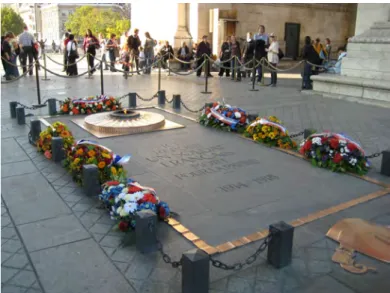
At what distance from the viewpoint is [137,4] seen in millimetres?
24031

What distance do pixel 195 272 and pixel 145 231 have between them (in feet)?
2.62

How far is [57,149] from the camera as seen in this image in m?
5.88

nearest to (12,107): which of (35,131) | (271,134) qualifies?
(35,131)

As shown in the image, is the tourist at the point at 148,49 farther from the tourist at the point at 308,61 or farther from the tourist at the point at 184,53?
the tourist at the point at 308,61

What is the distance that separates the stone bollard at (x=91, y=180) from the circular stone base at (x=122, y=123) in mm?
2750

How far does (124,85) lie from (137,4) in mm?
11310

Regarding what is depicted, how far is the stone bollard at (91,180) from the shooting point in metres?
4.71

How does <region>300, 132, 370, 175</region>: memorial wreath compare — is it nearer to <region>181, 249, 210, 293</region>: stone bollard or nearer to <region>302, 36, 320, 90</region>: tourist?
<region>181, 249, 210, 293</region>: stone bollard

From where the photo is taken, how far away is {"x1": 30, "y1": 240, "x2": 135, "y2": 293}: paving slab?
124 inches

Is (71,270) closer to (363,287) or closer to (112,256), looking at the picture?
(112,256)

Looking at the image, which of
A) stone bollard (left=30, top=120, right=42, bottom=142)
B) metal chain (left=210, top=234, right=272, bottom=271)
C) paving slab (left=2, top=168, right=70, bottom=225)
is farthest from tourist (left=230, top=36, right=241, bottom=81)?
metal chain (left=210, top=234, right=272, bottom=271)

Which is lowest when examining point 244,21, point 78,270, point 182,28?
point 78,270

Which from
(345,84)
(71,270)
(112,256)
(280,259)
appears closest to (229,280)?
(280,259)

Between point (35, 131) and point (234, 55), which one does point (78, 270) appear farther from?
point (234, 55)
